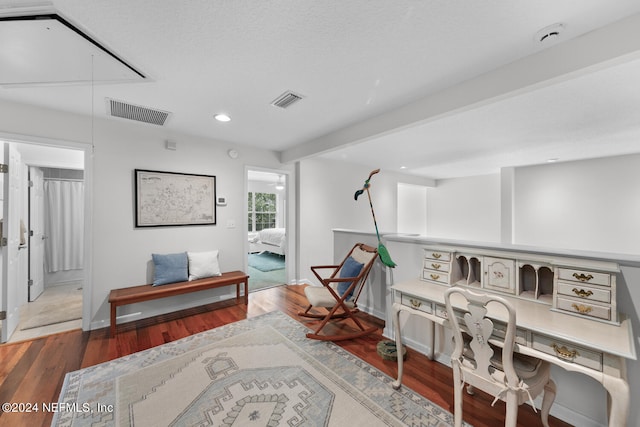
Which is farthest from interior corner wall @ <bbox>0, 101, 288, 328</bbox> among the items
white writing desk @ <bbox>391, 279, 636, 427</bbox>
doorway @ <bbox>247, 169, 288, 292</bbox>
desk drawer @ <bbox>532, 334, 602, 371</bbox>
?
desk drawer @ <bbox>532, 334, 602, 371</bbox>

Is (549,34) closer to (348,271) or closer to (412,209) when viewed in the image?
(348,271)

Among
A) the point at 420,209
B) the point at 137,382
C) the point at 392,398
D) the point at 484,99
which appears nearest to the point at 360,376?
the point at 392,398

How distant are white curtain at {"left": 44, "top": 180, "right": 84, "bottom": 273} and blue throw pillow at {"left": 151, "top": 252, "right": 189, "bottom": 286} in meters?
2.71

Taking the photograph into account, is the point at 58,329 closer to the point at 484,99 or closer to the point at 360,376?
the point at 360,376

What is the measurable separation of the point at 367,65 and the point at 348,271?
2.22m

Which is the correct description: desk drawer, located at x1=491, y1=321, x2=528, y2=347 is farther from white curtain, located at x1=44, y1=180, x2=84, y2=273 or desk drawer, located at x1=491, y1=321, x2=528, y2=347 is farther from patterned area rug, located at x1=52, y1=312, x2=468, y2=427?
white curtain, located at x1=44, y1=180, x2=84, y2=273

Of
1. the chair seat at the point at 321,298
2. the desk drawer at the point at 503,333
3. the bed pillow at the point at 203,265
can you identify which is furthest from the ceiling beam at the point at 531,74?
the bed pillow at the point at 203,265

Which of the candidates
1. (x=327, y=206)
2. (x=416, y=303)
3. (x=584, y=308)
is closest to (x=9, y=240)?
(x=416, y=303)

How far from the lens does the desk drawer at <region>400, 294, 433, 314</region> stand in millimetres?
1848

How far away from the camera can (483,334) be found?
1426 mm

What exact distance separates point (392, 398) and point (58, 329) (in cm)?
370

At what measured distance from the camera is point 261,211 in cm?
894

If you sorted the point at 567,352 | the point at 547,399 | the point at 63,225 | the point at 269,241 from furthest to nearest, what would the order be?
the point at 269,241, the point at 63,225, the point at 547,399, the point at 567,352

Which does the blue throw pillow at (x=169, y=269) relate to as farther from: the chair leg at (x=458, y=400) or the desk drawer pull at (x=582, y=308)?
the desk drawer pull at (x=582, y=308)
